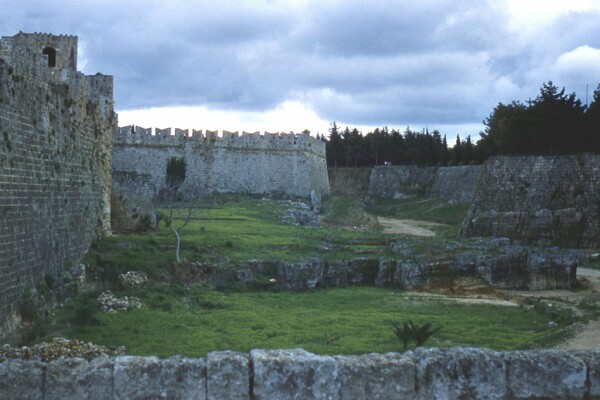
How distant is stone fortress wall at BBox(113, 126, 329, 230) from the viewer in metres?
54.0

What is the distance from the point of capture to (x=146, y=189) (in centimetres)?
2894

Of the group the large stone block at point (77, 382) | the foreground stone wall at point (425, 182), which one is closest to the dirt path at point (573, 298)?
the large stone block at point (77, 382)

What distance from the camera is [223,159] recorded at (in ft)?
185

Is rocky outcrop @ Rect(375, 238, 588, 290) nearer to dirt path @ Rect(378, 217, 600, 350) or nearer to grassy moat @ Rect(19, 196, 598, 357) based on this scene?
dirt path @ Rect(378, 217, 600, 350)

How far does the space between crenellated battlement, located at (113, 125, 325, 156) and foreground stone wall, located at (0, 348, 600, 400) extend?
48.9 metres

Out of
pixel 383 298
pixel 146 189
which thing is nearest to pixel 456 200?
pixel 146 189

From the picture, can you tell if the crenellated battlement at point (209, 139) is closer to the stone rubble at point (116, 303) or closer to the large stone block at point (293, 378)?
the stone rubble at point (116, 303)

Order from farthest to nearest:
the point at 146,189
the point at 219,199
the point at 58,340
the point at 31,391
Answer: the point at 219,199 < the point at 146,189 < the point at 58,340 < the point at 31,391

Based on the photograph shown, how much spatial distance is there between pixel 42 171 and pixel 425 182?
196 feet

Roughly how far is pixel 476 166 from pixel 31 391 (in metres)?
60.8

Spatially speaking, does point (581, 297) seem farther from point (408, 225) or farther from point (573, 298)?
point (408, 225)

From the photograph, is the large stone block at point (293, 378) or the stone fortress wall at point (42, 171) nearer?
the large stone block at point (293, 378)

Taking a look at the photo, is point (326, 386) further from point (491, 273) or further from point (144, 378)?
point (491, 273)

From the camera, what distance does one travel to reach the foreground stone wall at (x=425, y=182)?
208 ft
